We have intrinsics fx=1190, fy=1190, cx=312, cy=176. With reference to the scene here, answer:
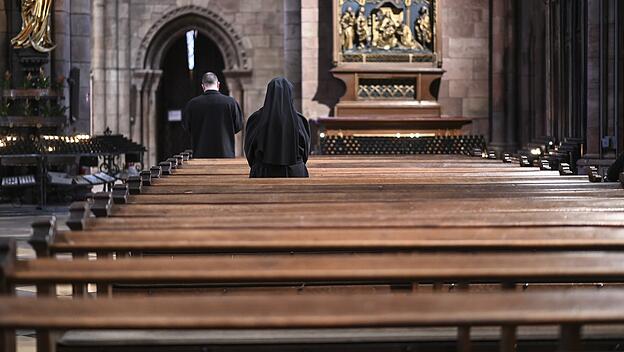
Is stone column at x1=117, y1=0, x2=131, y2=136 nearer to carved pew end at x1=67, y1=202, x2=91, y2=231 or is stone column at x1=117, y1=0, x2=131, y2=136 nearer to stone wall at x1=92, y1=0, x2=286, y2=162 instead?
stone wall at x1=92, y1=0, x2=286, y2=162

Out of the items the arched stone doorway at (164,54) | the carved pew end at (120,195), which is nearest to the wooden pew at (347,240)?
the carved pew end at (120,195)

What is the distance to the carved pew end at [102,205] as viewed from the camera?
227 inches

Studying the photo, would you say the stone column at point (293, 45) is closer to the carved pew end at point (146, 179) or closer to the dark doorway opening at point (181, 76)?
the dark doorway opening at point (181, 76)

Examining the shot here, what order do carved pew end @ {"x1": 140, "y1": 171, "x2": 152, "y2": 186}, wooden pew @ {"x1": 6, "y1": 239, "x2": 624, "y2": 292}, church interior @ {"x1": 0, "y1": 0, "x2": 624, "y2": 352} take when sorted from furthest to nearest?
carved pew end @ {"x1": 140, "y1": 171, "x2": 152, "y2": 186} < wooden pew @ {"x1": 6, "y1": 239, "x2": 624, "y2": 292} < church interior @ {"x1": 0, "y1": 0, "x2": 624, "y2": 352}

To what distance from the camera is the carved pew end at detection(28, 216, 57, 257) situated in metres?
4.37

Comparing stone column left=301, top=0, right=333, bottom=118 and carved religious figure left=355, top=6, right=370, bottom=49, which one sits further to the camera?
stone column left=301, top=0, right=333, bottom=118

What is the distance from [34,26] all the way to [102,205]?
13.1 m

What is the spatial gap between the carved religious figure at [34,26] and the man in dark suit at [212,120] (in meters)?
5.90

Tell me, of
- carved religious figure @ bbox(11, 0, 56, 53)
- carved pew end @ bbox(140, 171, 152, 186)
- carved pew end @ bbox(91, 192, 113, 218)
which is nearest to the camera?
carved pew end @ bbox(91, 192, 113, 218)

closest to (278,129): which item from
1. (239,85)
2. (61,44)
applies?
(61,44)

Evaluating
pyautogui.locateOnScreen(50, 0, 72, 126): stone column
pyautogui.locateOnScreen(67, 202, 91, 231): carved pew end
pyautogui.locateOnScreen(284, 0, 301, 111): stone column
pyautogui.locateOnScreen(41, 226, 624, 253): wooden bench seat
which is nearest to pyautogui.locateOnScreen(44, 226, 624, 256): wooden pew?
pyautogui.locateOnScreen(41, 226, 624, 253): wooden bench seat

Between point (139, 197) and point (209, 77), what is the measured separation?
6437 millimetres

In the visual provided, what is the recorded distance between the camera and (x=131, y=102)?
84.7 feet

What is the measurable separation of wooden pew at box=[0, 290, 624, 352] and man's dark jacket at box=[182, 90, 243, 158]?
9.65m
